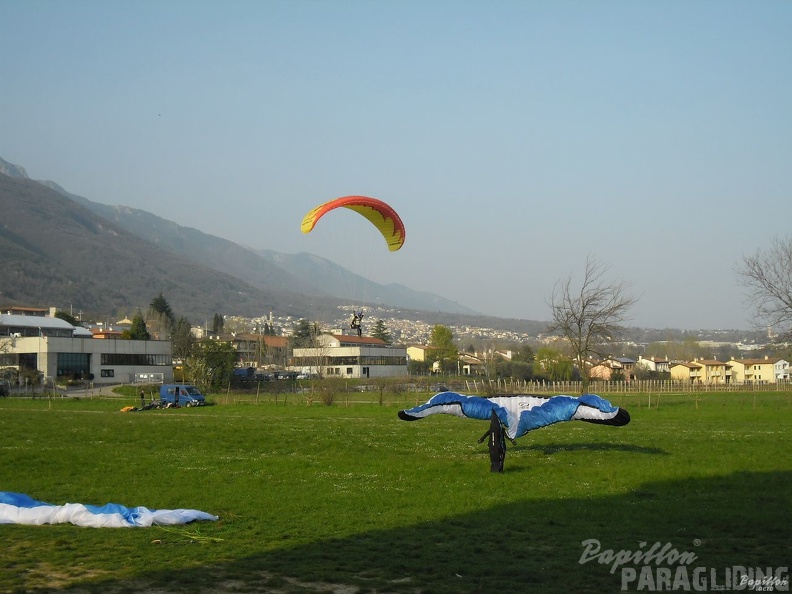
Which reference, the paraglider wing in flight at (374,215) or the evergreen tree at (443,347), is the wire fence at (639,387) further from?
the evergreen tree at (443,347)

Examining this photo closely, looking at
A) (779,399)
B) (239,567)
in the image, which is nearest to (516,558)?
(239,567)

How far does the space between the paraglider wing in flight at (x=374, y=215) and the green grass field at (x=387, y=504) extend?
7349 mm

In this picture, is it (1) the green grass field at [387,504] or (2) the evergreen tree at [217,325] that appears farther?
(2) the evergreen tree at [217,325]

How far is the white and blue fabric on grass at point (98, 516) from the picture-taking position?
1323 cm

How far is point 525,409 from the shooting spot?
2008 cm

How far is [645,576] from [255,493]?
8.57m

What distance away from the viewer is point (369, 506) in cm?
1518

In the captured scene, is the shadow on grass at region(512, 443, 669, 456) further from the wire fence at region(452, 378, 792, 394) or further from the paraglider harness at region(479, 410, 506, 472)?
the wire fence at region(452, 378, 792, 394)

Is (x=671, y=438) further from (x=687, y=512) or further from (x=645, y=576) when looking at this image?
(x=645, y=576)

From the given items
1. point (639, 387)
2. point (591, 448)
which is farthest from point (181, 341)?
point (591, 448)

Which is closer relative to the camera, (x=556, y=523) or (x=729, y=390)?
(x=556, y=523)

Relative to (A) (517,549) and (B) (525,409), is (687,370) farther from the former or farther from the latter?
(A) (517,549)

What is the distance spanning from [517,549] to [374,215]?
2063 cm

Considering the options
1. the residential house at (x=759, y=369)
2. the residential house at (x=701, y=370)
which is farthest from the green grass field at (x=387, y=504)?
the residential house at (x=759, y=369)
